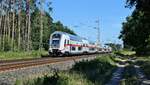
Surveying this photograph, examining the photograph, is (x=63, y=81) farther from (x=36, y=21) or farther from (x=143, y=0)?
(x=36, y=21)

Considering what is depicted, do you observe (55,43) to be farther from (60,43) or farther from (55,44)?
(60,43)

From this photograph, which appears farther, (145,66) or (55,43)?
(55,43)

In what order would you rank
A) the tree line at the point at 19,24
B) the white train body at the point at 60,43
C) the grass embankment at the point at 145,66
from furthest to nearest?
the tree line at the point at 19,24 → the white train body at the point at 60,43 → the grass embankment at the point at 145,66

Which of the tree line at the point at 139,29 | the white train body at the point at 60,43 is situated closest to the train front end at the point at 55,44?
the white train body at the point at 60,43

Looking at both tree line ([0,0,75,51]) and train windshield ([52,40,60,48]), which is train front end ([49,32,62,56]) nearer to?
train windshield ([52,40,60,48])

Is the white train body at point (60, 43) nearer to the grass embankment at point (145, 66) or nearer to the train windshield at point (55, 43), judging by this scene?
the train windshield at point (55, 43)

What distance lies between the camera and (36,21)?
471ft

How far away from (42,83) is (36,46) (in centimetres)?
12518

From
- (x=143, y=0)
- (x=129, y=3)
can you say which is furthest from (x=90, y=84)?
(x=129, y=3)

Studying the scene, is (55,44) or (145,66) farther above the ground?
(55,44)

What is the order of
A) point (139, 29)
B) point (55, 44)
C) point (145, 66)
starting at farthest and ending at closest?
1. point (139, 29)
2. point (55, 44)
3. point (145, 66)

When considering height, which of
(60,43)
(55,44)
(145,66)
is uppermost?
(60,43)

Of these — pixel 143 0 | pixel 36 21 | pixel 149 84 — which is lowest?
pixel 149 84

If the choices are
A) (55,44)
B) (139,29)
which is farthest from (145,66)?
(139,29)
